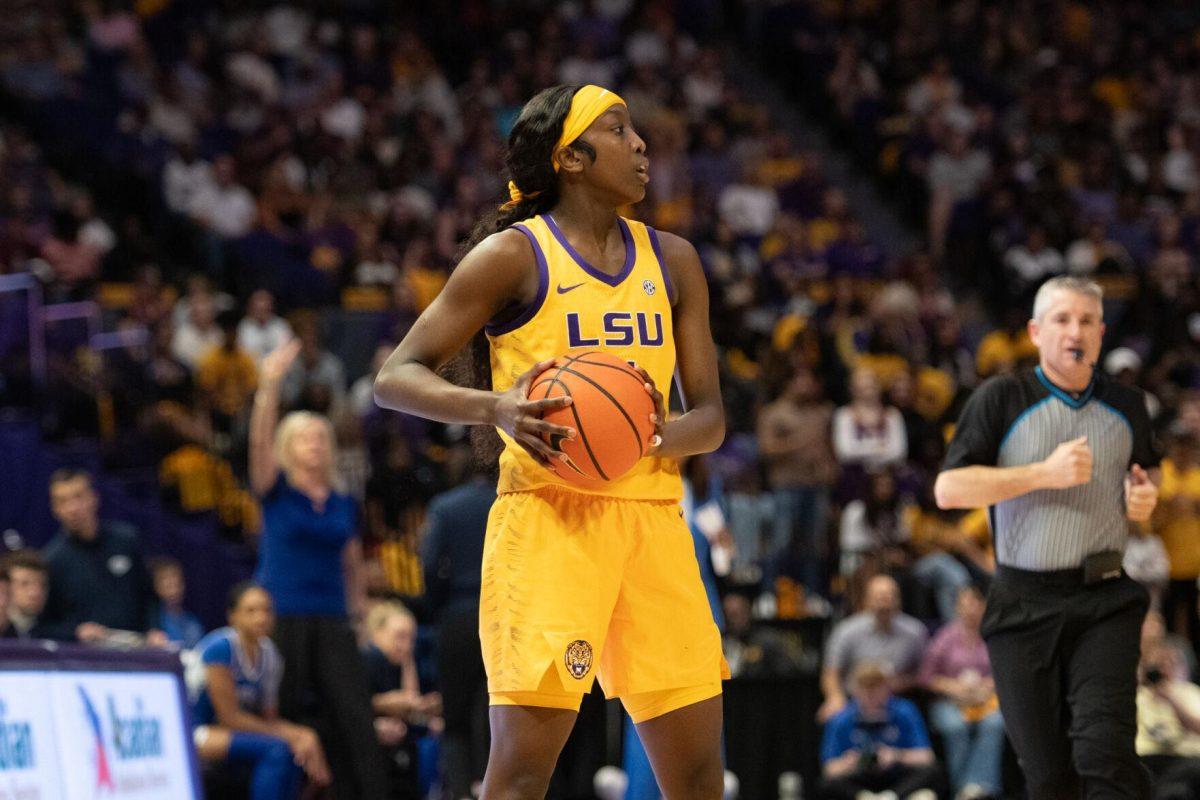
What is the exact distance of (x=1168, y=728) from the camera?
383 inches

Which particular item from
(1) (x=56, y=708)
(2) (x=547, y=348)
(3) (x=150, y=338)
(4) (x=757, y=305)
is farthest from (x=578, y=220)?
(4) (x=757, y=305)

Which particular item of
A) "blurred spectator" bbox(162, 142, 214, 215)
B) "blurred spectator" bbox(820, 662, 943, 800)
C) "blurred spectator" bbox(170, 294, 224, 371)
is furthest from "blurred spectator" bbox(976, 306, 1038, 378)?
"blurred spectator" bbox(162, 142, 214, 215)

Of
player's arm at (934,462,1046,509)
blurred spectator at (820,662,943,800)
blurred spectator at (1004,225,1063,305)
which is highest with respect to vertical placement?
blurred spectator at (1004,225,1063,305)

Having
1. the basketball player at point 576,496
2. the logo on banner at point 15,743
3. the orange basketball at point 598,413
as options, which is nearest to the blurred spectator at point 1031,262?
the logo on banner at point 15,743

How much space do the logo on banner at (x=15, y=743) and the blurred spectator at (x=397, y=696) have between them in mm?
3467

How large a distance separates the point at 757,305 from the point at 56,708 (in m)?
10.6

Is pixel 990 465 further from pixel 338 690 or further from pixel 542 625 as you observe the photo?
pixel 338 690

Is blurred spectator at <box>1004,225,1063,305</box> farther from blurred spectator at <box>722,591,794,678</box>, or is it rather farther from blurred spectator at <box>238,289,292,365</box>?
blurred spectator at <box>238,289,292,365</box>

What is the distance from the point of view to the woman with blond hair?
8164 millimetres

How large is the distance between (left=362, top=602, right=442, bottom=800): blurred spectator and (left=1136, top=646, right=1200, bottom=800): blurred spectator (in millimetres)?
4018

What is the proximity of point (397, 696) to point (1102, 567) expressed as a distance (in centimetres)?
522

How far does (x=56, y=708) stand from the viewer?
244 inches

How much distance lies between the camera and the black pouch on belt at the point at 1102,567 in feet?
17.2

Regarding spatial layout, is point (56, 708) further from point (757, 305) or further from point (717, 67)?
point (717, 67)
